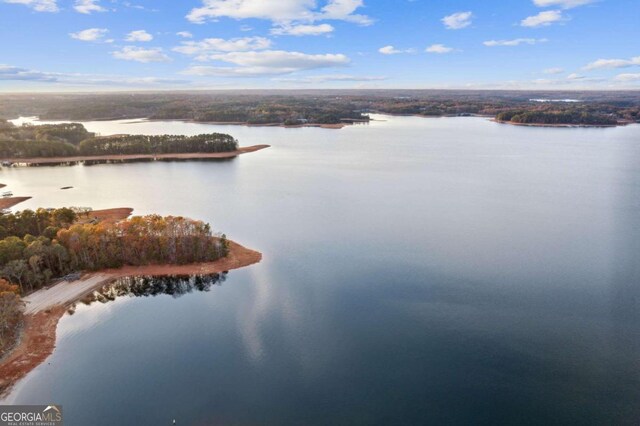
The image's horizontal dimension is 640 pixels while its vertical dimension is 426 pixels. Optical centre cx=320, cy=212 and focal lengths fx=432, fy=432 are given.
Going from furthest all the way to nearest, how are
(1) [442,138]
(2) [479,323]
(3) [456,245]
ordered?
(1) [442,138], (3) [456,245], (2) [479,323]

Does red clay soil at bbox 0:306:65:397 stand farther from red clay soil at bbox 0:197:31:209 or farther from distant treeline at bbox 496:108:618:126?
distant treeline at bbox 496:108:618:126

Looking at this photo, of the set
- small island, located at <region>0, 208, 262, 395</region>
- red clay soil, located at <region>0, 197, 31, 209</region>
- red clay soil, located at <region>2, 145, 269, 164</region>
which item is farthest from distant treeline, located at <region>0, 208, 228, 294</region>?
red clay soil, located at <region>2, 145, 269, 164</region>

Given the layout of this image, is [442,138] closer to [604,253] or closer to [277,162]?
[277,162]

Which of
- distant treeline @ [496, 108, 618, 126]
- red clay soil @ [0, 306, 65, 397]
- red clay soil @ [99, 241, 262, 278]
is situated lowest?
red clay soil @ [0, 306, 65, 397]

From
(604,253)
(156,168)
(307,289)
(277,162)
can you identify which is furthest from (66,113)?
(604,253)

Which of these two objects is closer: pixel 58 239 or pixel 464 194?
pixel 58 239

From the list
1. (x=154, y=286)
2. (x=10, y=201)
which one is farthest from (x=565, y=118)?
(x=10, y=201)

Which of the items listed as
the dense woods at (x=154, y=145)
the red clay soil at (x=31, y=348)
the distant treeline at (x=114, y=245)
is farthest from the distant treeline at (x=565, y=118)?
the red clay soil at (x=31, y=348)
